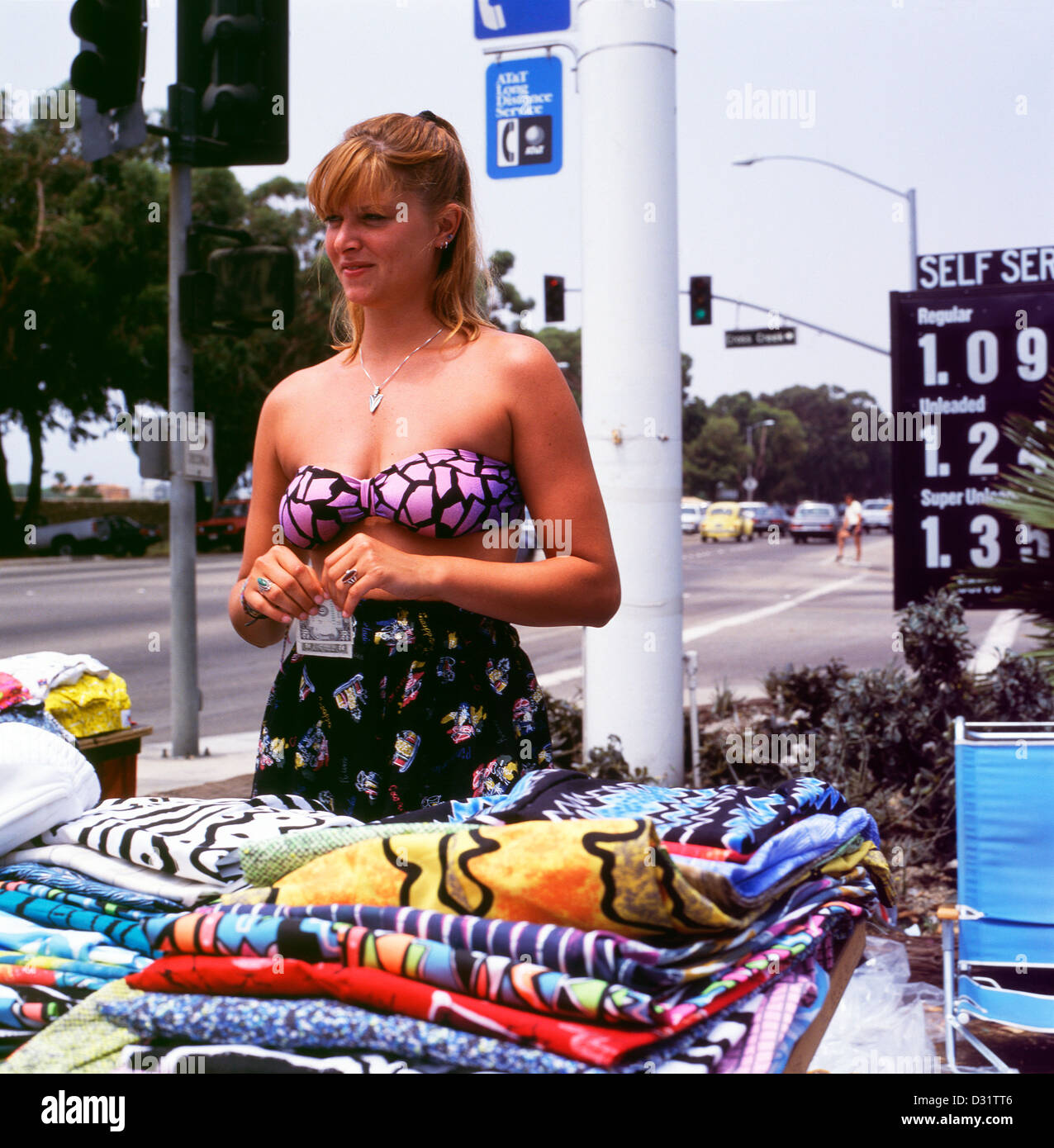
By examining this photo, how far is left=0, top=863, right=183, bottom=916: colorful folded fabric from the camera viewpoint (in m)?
1.26

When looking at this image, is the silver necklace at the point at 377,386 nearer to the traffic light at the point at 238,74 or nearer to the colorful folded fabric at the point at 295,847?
the colorful folded fabric at the point at 295,847

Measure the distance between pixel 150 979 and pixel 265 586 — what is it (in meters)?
0.61

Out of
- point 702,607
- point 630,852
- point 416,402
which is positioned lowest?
point 702,607

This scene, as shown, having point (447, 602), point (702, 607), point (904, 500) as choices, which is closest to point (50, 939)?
point (447, 602)

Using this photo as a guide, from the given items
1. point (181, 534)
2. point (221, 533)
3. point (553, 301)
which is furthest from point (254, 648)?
point (221, 533)

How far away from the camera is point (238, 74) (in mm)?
5078

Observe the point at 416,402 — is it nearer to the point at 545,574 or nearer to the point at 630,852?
the point at 545,574

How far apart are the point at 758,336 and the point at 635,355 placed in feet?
79.8

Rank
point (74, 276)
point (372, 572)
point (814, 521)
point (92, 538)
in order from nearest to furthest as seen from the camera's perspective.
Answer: point (372, 572)
point (74, 276)
point (92, 538)
point (814, 521)

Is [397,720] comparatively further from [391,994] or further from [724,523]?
[724,523]

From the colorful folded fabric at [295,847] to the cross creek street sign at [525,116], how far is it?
19.7 feet

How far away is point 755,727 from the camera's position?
6422mm

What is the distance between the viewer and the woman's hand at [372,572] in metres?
1.44

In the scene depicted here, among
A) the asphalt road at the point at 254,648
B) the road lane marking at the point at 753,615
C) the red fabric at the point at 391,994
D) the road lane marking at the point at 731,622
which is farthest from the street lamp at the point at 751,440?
the red fabric at the point at 391,994
